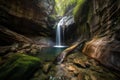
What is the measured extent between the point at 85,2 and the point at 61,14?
31.8 ft

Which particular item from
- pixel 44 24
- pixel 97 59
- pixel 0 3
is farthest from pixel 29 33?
pixel 97 59

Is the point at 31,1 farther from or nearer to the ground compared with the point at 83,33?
farther from the ground

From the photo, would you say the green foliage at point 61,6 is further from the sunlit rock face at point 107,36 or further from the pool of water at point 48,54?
the pool of water at point 48,54

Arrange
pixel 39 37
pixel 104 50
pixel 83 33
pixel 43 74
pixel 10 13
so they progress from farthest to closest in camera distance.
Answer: pixel 39 37
pixel 83 33
pixel 10 13
pixel 104 50
pixel 43 74

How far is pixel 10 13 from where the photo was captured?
36.7 feet

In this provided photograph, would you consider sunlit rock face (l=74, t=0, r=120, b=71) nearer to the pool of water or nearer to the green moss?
the pool of water

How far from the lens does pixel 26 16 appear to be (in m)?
13.0

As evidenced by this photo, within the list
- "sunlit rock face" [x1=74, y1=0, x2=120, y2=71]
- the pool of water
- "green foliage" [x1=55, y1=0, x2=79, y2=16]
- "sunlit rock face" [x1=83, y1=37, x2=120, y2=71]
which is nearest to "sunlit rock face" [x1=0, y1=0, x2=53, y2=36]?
the pool of water

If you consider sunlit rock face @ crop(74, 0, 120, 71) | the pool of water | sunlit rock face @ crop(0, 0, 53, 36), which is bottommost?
the pool of water

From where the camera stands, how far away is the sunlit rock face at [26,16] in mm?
10945

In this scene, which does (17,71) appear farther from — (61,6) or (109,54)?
(61,6)

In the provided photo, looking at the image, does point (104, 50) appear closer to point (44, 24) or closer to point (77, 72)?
point (77, 72)

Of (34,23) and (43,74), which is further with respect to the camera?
(34,23)

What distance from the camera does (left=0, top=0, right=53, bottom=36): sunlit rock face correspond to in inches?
431
